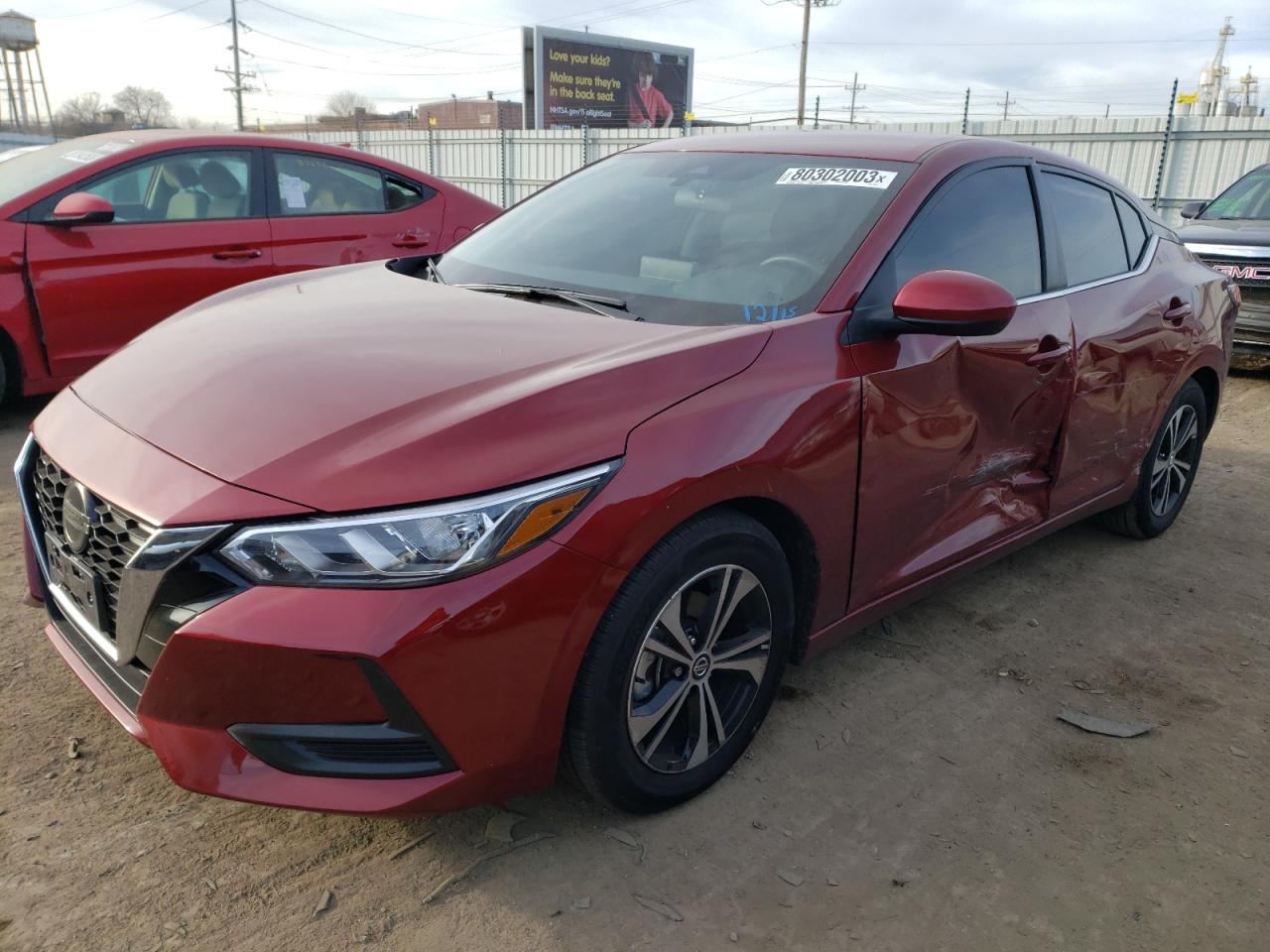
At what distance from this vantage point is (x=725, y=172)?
3.20 meters

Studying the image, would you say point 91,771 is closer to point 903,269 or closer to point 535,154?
point 903,269

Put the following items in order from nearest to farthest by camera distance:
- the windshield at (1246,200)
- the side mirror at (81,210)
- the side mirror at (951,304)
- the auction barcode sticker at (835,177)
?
the side mirror at (951,304) < the auction barcode sticker at (835,177) < the side mirror at (81,210) < the windshield at (1246,200)

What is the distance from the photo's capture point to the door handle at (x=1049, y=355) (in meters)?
Answer: 3.20

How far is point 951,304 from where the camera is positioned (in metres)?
2.53

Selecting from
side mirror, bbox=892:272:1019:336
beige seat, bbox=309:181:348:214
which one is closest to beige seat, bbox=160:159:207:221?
beige seat, bbox=309:181:348:214

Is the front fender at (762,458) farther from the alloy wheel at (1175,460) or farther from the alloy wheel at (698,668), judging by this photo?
the alloy wheel at (1175,460)

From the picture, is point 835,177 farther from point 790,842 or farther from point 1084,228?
point 790,842

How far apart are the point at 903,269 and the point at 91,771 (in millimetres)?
2470

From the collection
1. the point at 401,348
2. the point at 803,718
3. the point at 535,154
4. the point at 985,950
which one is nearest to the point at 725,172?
the point at 401,348

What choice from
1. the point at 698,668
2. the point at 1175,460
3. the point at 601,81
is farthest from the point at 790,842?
the point at 601,81

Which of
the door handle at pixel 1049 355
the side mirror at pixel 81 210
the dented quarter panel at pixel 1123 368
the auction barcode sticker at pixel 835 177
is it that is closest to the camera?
the auction barcode sticker at pixel 835 177

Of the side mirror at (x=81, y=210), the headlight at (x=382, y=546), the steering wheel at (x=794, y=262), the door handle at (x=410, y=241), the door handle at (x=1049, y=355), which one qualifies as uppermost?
the steering wheel at (x=794, y=262)

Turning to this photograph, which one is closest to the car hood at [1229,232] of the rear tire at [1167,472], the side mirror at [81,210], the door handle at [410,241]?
the rear tire at [1167,472]

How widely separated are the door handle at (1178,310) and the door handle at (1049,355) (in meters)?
0.92
